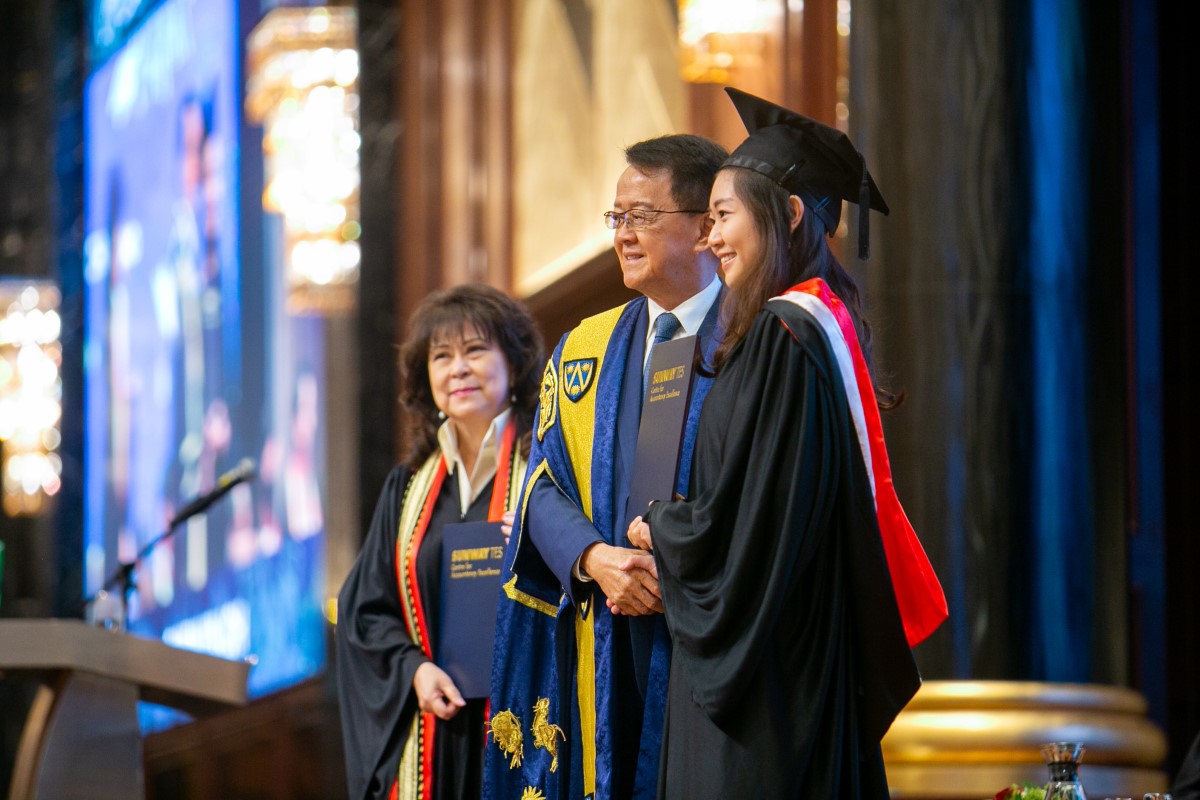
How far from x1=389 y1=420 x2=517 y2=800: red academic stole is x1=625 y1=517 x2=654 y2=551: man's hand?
0.89 metres

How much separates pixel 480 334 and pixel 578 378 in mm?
644

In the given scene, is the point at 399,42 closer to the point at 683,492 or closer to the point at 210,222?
the point at 210,222

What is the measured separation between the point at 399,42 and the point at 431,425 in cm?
578

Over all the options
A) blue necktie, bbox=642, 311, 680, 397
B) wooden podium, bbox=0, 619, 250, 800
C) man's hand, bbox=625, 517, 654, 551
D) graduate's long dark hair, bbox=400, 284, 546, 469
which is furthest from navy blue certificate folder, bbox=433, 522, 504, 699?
wooden podium, bbox=0, 619, 250, 800

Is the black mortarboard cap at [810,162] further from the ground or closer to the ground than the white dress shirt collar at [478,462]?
further from the ground

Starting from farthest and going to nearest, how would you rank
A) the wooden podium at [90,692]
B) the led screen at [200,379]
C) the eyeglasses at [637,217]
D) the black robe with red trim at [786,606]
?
the led screen at [200,379] → the wooden podium at [90,692] → the eyeglasses at [637,217] → the black robe with red trim at [786,606]

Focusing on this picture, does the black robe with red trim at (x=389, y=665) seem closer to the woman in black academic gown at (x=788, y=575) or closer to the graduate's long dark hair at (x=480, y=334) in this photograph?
the graduate's long dark hair at (x=480, y=334)

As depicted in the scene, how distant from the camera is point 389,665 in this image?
3.96 m

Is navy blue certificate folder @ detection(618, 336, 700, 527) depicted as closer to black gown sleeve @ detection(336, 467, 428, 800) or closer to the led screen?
black gown sleeve @ detection(336, 467, 428, 800)

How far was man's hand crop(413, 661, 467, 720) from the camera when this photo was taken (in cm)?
378

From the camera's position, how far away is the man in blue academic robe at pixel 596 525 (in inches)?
125

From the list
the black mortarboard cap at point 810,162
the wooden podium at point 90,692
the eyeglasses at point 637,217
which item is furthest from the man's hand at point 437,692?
the black mortarboard cap at point 810,162

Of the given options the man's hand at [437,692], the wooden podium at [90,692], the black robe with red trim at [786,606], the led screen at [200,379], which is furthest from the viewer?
the led screen at [200,379]

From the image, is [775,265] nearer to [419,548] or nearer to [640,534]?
[640,534]
